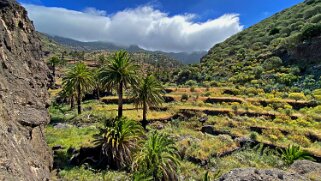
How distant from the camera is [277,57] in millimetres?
87625

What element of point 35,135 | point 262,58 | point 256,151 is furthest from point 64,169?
point 262,58

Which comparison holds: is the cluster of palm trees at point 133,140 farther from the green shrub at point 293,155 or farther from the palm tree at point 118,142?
the green shrub at point 293,155

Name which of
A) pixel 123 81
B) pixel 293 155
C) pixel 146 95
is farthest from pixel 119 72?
pixel 293 155

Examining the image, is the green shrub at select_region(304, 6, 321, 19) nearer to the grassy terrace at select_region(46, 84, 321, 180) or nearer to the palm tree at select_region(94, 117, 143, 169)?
the grassy terrace at select_region(46, 84, 321, 180)

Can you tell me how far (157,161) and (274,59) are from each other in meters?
62.9

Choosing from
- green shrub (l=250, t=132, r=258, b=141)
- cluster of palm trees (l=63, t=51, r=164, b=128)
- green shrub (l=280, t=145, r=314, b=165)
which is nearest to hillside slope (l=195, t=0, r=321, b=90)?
green shrub (l=250, t=132, r=258, b=141)

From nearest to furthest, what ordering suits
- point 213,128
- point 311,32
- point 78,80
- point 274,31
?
point 213,128 → point 78,80 → point 311,32 → point 274,31

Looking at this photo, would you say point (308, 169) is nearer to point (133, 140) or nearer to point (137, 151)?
point (137, 151)

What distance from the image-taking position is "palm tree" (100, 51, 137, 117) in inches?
1794

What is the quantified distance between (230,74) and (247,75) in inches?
323

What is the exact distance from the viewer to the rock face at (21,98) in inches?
566

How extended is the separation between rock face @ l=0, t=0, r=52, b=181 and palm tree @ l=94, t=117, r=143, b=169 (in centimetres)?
1061

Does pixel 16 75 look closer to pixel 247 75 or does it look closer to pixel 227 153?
pixel 227 153

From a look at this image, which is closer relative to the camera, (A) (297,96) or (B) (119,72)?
(B) (119,72)
